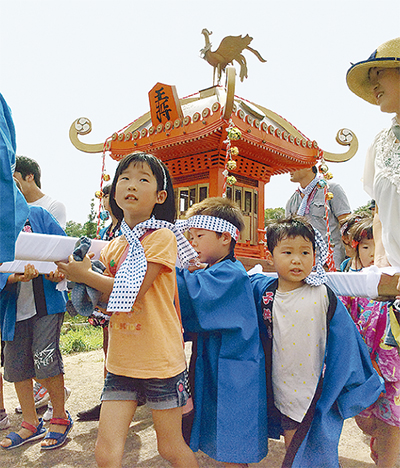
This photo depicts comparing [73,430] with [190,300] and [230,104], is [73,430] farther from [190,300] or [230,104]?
[230,104]

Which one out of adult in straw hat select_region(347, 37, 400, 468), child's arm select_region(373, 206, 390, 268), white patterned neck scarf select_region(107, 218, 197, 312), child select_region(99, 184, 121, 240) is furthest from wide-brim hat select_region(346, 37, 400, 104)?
child select_region(99, 184, 121, 240)

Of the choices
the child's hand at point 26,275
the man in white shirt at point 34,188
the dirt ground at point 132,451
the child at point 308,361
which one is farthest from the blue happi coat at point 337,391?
the man in white shirt at point 34,188

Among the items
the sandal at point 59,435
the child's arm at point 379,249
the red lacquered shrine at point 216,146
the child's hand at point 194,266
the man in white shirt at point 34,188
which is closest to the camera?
the child's hand at point 194,266

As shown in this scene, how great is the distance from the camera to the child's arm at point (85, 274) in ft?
4.45

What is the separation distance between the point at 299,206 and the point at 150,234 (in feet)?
8.67

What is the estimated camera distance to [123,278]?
1380 millimetres

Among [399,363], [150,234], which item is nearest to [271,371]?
[399,363]

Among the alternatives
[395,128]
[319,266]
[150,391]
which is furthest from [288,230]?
[150,391]

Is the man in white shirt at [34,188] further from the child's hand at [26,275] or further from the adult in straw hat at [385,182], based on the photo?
the adult in straw hat at [385,182]

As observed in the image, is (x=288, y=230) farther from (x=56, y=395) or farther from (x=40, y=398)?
(x=40, y=398)

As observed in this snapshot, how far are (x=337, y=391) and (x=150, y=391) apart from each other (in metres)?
0.87

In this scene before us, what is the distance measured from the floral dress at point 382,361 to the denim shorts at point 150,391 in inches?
46.0

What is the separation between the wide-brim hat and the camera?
1.70 m

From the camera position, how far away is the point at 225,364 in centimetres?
172
